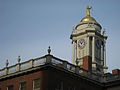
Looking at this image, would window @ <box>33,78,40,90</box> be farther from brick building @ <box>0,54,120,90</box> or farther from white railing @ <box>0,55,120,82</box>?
white railing @ <box>0,55,120,82</box>

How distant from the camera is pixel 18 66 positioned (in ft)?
221

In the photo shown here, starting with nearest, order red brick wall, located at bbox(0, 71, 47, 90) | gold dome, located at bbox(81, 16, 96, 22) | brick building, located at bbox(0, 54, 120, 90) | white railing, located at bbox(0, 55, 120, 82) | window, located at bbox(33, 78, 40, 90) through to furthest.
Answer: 1. red brick wall, located at bbox(0, 71, 47, 90)
2. brick building, located at bbox(0, 54, 120, 90)
3. window, located at bbox(33, 78, 40, 90)
4. white railing, located at bbox(0, 55, 120, 82)
5. gold dome, located at bbox(81, 16, 96, 22)

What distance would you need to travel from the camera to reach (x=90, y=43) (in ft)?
350

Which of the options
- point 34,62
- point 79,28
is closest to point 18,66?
point 34,62

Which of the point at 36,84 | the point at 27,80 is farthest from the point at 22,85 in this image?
the point at 36,84

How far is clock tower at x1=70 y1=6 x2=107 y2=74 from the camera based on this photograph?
106 m

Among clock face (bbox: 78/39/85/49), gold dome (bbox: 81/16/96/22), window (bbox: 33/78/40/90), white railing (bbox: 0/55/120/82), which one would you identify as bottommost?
window (bbox: 33/78/40/90)

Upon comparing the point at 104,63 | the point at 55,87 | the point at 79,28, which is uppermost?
Answer: the point at 79,28

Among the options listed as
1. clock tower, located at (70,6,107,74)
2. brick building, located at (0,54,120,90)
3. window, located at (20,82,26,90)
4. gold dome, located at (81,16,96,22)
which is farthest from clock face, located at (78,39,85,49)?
window, located at (20,82,26,90)

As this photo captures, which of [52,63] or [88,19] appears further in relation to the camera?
[88,19]

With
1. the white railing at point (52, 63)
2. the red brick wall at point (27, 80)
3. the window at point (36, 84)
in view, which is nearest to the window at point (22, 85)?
the red brick wall at point (27, 80)

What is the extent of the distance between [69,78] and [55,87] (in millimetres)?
3711

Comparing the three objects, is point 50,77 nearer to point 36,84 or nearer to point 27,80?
point 36,84

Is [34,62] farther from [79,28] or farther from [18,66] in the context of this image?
[79,28]
